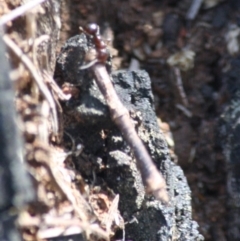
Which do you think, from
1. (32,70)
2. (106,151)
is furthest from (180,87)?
(32,70)

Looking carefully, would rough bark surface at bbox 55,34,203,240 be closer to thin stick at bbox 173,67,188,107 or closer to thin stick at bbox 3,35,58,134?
thin stick at bbox 3,35,58,134

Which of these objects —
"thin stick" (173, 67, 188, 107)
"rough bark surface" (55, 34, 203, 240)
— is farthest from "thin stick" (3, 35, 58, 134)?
"thin stick" (173, 67, 188, 107)

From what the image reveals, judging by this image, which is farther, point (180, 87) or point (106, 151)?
point (180, 87)

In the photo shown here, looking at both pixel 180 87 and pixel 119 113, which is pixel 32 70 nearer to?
pixel 119 113

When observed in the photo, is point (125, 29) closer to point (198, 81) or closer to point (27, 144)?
point (198, 81)

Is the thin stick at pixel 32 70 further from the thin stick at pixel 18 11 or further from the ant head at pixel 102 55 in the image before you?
the ant head at pixel 102 55

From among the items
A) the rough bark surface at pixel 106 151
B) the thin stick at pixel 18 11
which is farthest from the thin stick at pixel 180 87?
the thin stick at pixel 18 11
